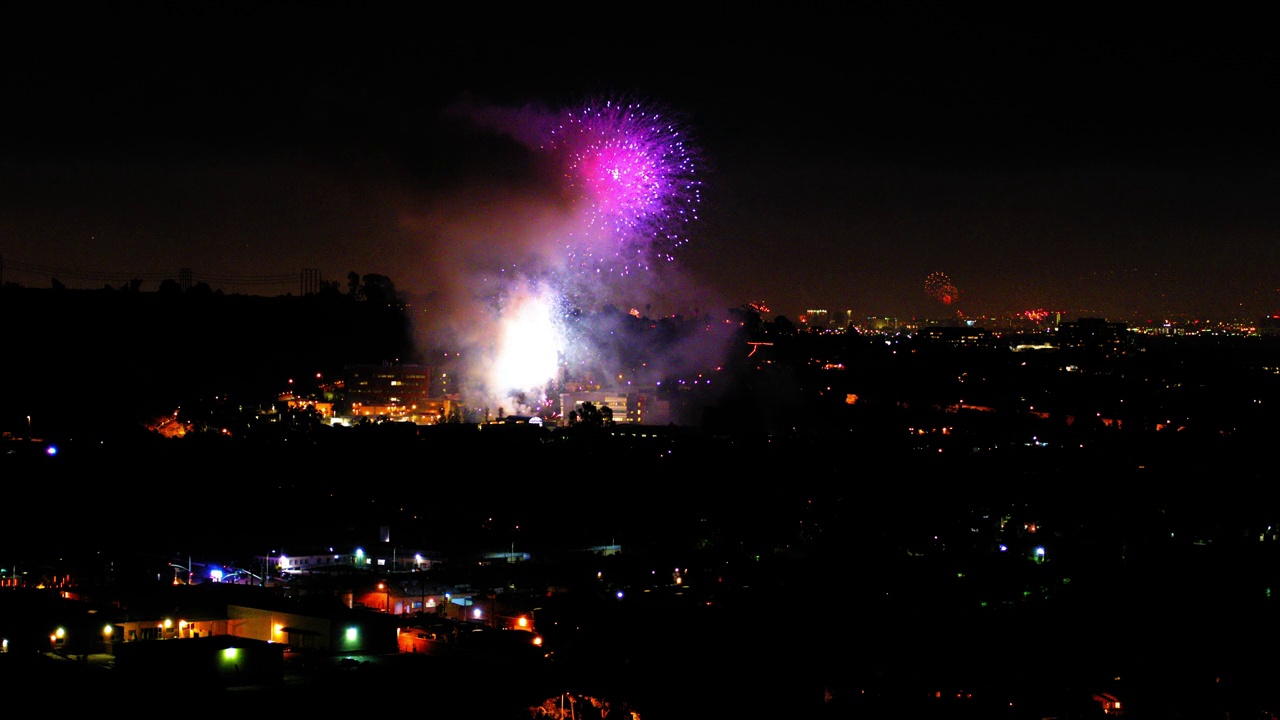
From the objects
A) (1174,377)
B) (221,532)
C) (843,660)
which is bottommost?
(843,660)

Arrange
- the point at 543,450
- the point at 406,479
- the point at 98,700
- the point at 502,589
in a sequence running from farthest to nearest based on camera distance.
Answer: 1. the point at 543,450
2. the point at 406,479
3. the point at 502,589
4. the point at 98,700

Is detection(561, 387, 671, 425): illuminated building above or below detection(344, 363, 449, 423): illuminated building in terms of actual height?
below

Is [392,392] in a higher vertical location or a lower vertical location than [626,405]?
higher

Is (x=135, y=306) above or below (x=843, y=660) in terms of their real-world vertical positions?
above

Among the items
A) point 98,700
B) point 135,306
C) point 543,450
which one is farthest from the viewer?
point 135,306

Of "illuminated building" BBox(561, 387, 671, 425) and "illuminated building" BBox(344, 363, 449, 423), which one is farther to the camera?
"illuminated building" BBox(344, 363, 449, 423)

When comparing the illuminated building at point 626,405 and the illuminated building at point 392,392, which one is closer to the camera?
the illuminated building at point 626,405

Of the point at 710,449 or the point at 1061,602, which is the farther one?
the point at 710,449

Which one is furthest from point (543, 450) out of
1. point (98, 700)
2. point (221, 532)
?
point (98, 700)

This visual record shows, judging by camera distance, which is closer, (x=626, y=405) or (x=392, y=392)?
(x=626, y=405)

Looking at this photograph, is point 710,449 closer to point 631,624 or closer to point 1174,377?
point 631,624

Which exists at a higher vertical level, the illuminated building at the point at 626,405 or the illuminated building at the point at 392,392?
the illuminated building at the point at 392,392
